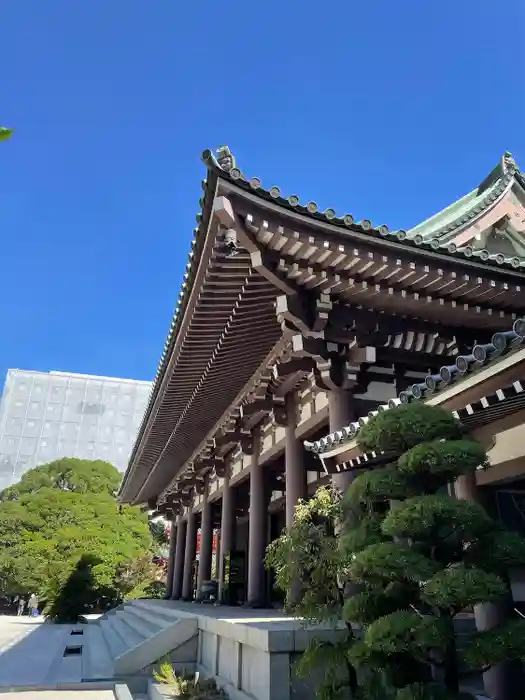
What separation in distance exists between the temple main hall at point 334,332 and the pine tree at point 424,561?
2.45 feet

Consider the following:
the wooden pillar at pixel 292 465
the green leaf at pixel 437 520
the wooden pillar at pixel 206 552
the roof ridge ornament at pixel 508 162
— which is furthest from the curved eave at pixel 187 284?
the roof ridge ornament at pixel 508 162

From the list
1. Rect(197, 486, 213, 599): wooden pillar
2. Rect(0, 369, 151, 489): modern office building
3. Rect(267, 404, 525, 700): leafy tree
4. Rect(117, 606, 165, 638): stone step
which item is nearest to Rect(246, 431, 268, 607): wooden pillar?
Rect(117, 606, 165, 638): stone step

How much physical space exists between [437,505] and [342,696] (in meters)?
2.18

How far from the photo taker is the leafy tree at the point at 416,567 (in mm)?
3633

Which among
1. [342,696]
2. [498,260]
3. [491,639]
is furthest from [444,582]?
[498,260]

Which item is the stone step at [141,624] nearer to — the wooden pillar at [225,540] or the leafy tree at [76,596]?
the wooden pillar at [225,540]

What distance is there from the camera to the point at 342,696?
4.68 m

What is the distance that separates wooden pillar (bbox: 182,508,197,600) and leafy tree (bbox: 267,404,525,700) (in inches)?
662

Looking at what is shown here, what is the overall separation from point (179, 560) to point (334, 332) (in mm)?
18320

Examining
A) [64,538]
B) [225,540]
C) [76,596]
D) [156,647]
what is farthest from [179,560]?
[156,647]

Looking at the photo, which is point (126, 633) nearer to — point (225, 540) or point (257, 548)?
point (225, 540)

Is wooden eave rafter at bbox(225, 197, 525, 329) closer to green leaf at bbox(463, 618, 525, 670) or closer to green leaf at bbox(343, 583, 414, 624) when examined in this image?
green leaf at bbox(343, 583, 414, 624)

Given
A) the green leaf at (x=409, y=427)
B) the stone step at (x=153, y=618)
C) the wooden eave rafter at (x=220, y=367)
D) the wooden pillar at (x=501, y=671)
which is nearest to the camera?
the green leaf at (x=409, y=427)

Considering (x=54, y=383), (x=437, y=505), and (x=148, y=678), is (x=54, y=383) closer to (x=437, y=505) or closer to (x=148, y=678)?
(x=148, y=678)
